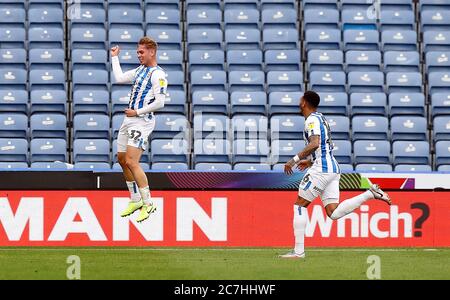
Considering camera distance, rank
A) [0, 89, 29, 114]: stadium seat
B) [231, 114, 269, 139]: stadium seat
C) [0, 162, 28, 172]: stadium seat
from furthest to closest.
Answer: [0, 89, 29, 114]: stadium seat, [231, 114, 269, 139]: stadium seat, [0, 162, 28, 172]: stadium seat

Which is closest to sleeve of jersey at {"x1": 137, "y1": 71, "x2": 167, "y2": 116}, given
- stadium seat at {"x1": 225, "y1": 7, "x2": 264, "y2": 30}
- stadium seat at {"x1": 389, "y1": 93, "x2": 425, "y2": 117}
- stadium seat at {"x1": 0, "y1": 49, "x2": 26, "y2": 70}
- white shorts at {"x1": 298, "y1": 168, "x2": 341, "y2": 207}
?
white shorts at {"x1": 298, "y1": 168, "x2": 341, "y2": 207}

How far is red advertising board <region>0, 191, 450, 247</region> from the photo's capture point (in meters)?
17.1

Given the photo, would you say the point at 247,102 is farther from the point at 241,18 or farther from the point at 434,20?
the point at 434,20

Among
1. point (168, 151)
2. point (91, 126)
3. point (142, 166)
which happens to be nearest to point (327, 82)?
point (168, 151)

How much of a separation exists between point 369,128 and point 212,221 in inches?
196

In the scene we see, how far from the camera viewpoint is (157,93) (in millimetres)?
13359

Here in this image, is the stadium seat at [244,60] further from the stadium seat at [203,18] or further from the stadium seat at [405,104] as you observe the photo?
the stadium seat at [405,104]

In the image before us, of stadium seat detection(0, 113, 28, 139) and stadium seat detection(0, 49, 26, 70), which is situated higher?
stadium seat detection(0, 49, 26, 70)

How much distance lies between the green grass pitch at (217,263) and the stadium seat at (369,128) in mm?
4484

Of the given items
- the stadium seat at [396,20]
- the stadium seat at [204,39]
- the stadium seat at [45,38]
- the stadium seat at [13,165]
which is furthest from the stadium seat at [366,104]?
the stadium seat at [13,165]

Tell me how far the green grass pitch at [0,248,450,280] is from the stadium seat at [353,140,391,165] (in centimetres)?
396

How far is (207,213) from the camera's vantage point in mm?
17391

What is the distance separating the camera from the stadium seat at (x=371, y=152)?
68.2ft

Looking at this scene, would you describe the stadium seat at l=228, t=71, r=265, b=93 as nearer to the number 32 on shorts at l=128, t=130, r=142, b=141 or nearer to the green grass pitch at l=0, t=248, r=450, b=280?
the green grass pitch at l=0, t=248, r=450, b=280
